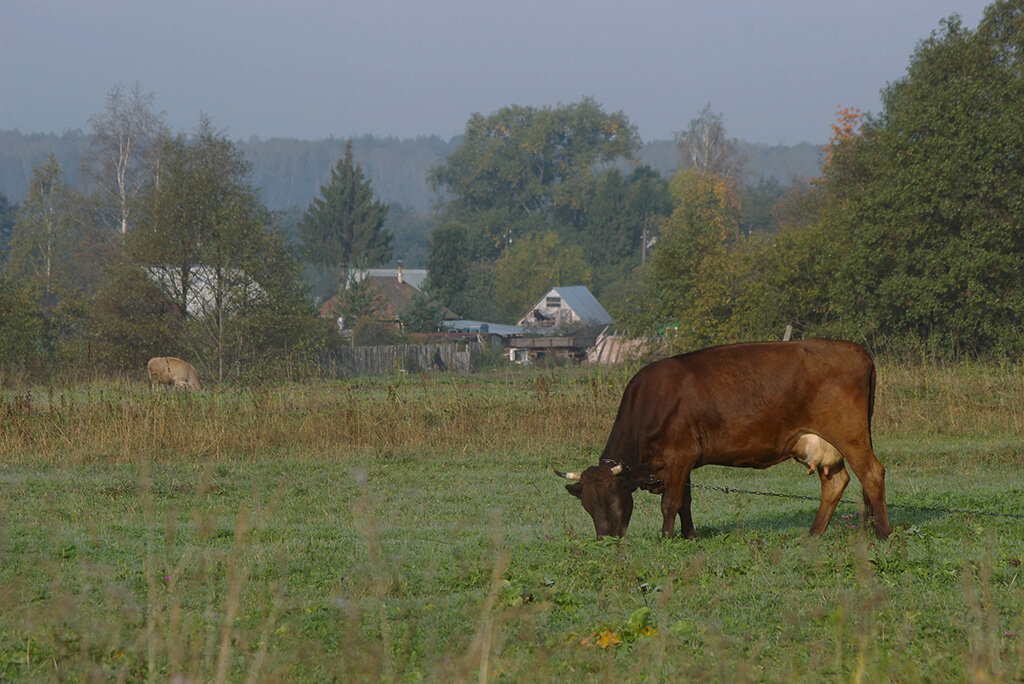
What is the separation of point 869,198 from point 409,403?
2082cm

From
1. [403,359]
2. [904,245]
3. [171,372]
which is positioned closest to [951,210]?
[904,245]

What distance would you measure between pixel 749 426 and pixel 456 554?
2.66m

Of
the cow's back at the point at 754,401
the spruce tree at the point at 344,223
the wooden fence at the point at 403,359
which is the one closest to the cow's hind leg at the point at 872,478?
the cow's back at the point at 754,401

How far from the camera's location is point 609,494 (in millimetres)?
8359

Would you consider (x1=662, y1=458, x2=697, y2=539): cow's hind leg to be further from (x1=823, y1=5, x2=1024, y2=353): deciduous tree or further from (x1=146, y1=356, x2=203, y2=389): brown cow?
(x1=823, y1=5, x2=1024, y2=353): deciduous tree

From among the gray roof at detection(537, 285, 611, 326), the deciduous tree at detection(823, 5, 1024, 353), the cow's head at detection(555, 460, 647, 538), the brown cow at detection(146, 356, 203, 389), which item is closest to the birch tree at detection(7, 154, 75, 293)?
the gray roof at detection(537, 285, 611, 326)

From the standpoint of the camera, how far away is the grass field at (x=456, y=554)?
171 inches

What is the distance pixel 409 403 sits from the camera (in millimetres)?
17375

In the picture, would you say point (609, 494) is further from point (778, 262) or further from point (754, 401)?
point (778, 262)

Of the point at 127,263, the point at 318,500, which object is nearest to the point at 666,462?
the point at 318,500

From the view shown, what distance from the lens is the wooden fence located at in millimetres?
44763

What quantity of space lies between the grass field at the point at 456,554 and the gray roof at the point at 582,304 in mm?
56873

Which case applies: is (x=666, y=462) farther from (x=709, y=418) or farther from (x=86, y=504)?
(x=86, y=504)

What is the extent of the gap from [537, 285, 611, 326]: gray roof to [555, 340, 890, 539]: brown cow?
65229 mm
